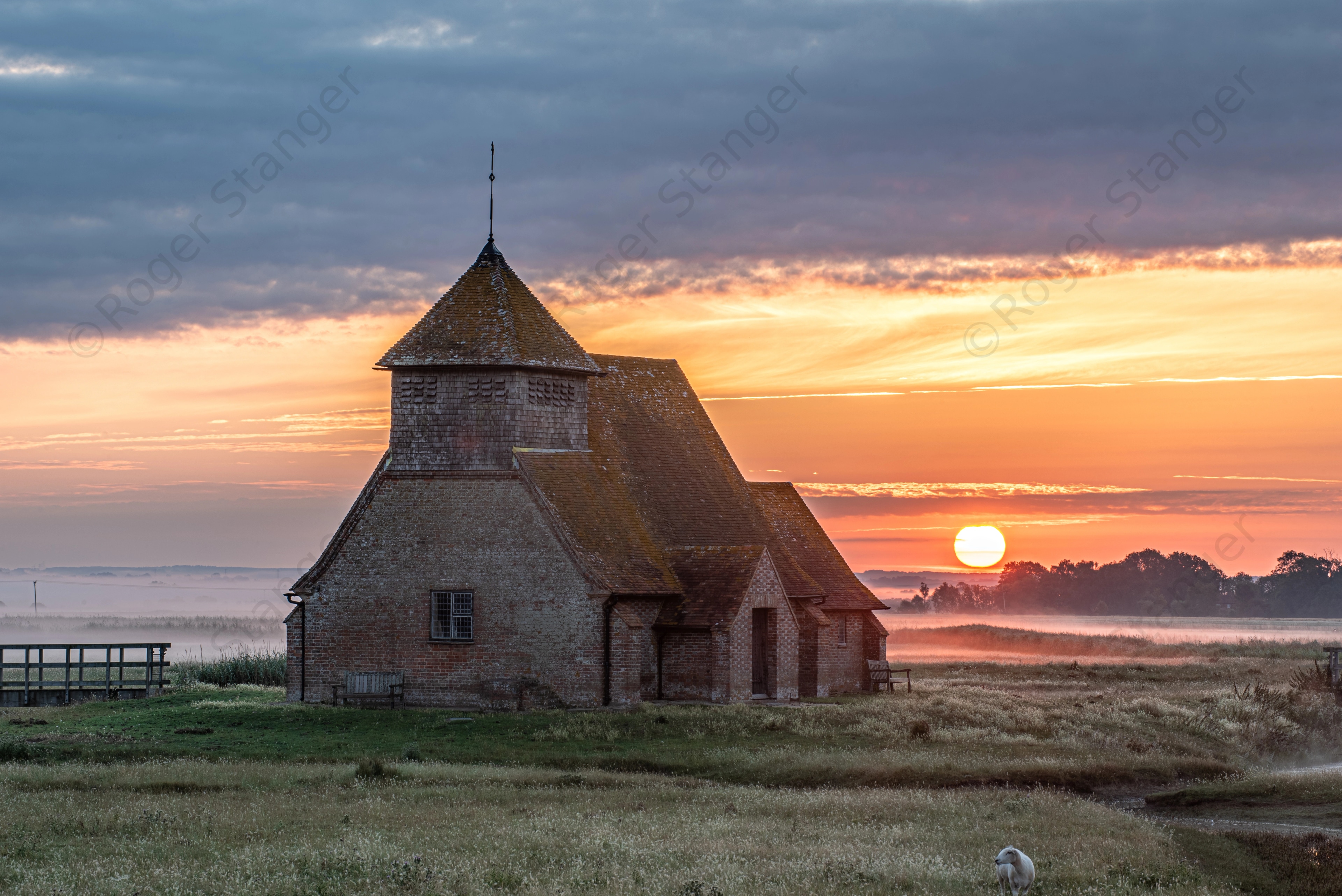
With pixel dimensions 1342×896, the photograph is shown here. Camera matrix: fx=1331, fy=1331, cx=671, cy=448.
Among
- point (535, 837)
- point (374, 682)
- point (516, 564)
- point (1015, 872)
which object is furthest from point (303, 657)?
point (1015, 872)

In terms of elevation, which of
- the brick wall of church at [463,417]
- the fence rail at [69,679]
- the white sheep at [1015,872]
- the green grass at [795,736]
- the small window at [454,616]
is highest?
the brick wall of church at [463,417]

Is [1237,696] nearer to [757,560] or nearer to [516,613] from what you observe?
[757,560]

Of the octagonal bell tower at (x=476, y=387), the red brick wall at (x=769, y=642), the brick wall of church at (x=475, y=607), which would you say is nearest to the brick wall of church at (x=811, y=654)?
the red brick wall at (x=769, y=642)

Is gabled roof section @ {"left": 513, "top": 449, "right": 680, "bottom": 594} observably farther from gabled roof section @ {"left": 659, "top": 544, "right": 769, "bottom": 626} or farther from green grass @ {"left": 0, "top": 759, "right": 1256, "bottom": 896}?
green grass @ {"left": 0, "top": 759, "right": 1256, "bottom": 896}

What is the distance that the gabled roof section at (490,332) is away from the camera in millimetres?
37375

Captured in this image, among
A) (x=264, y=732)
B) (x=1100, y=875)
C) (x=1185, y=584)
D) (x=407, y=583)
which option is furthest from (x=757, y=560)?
(x=1185, y=584)

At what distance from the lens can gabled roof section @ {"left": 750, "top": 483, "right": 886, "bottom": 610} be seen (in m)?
43.5

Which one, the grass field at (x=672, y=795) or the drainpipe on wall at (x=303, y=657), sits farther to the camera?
the drainpipe on wall at (x=303, y=657)

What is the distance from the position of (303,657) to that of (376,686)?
9.40 feet

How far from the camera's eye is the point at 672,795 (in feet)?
77.3

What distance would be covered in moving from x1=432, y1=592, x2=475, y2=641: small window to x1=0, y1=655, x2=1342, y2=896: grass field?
227 cm

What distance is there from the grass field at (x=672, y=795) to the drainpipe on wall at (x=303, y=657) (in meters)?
2.31

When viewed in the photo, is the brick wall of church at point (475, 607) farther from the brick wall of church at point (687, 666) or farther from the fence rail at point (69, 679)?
the fence rail at point (69, 679)

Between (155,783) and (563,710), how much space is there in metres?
12.5
